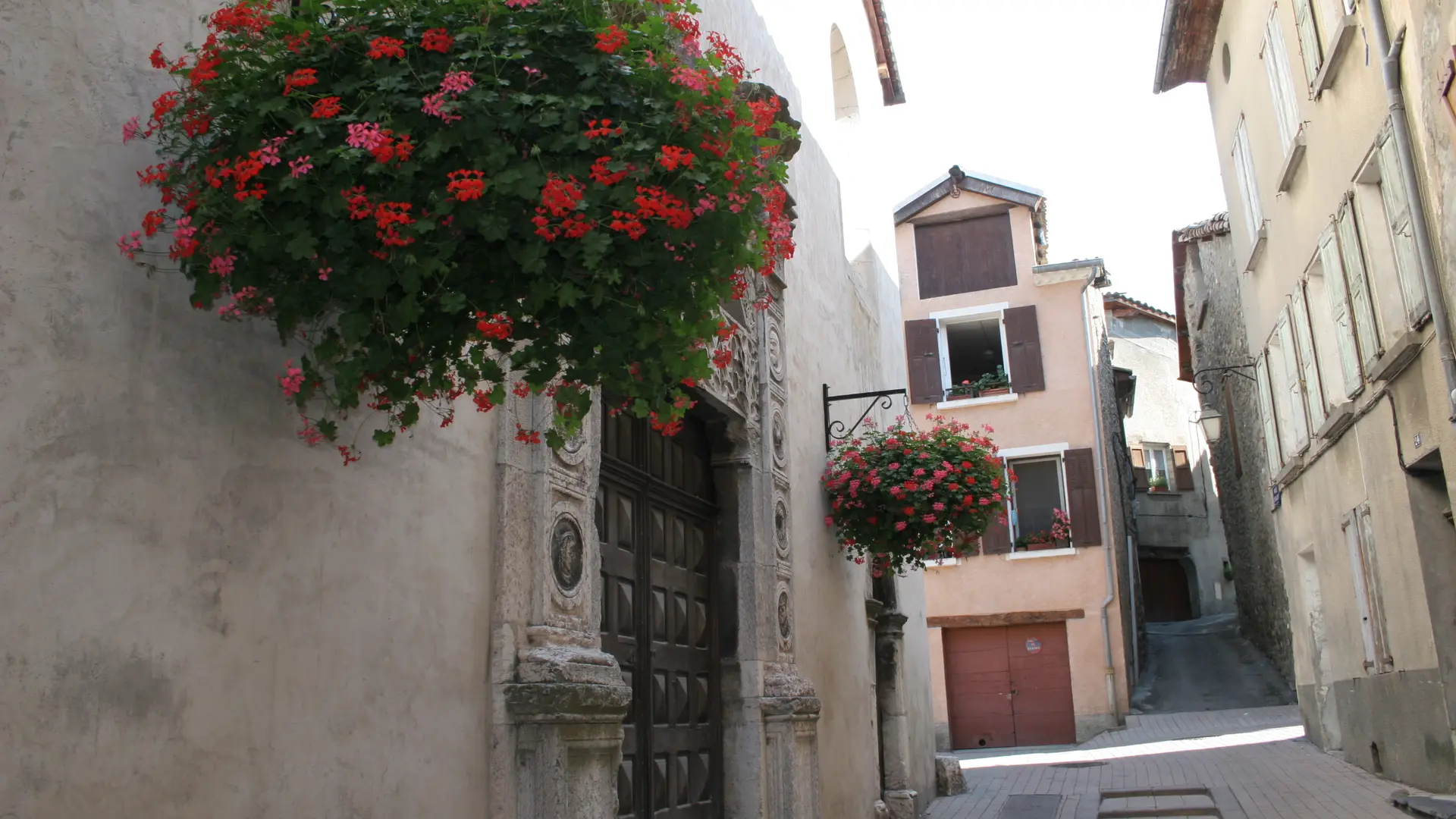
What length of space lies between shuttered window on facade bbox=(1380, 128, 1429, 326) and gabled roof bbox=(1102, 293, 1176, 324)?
21514mm

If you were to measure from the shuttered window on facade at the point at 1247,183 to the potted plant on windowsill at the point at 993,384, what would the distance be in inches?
294

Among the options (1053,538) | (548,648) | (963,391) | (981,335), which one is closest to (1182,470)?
(981,335)

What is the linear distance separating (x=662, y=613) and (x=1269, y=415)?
370 inches

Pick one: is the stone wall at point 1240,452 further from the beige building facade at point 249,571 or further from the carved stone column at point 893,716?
the beige building facade at point 249,571

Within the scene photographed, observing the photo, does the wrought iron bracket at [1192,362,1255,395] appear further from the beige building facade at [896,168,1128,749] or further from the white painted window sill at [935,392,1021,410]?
the white painted window sill at [935,392,1021,410]

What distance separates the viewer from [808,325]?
360 inches

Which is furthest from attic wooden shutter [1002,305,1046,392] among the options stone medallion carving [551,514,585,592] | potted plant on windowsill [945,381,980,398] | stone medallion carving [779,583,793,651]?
stone medallion carving [551,514,585,592]

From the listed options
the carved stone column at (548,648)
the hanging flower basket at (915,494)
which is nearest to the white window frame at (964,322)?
the hanging flower basket at (915,494)

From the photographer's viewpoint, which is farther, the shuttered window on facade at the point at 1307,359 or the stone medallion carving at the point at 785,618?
the shuttered window on facade at the point at 1307,359

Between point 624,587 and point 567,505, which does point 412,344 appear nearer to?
point 567,505

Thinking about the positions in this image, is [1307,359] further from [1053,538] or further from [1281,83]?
[1053,538]

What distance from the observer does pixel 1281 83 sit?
35.3 ft

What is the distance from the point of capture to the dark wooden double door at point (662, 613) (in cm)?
591

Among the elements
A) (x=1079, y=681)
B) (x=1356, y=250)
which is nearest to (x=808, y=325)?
(x=1356, y=250)
